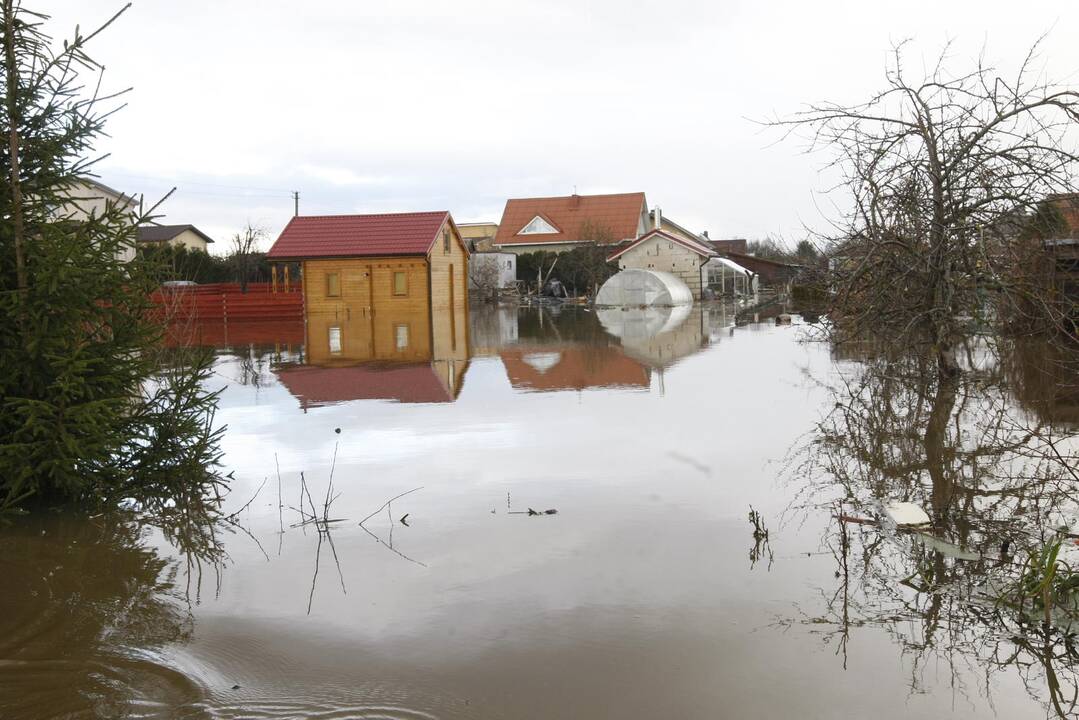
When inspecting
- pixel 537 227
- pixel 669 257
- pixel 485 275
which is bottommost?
pixel 485 275

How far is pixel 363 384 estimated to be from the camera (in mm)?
14336

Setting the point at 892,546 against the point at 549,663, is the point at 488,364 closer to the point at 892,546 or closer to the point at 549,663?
the point at 892,546

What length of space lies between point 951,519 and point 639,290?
3716cm

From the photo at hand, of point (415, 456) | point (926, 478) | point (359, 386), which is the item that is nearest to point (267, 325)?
point (359, 386)

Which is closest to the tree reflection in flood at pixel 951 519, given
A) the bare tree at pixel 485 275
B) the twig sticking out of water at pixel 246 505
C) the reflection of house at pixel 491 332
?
the twig sticking out of water at pixel 246 505

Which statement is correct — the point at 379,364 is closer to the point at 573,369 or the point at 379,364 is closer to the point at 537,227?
the point at 573,369

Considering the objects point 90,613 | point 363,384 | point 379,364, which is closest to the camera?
point 90,613

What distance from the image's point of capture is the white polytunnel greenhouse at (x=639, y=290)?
42719 millimetres

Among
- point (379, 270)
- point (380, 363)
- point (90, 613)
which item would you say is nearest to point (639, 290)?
point (379, 270)

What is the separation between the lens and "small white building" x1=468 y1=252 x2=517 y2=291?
5297 centimetres

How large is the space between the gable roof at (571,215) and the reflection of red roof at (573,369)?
148 feet

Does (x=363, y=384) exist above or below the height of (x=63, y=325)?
below

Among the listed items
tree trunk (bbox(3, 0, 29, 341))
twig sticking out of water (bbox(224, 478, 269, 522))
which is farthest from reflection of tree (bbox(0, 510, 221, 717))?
tree trunk (bbox(3, 0, 29, 341))

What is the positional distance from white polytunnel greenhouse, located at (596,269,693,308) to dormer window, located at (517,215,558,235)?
22888mm
